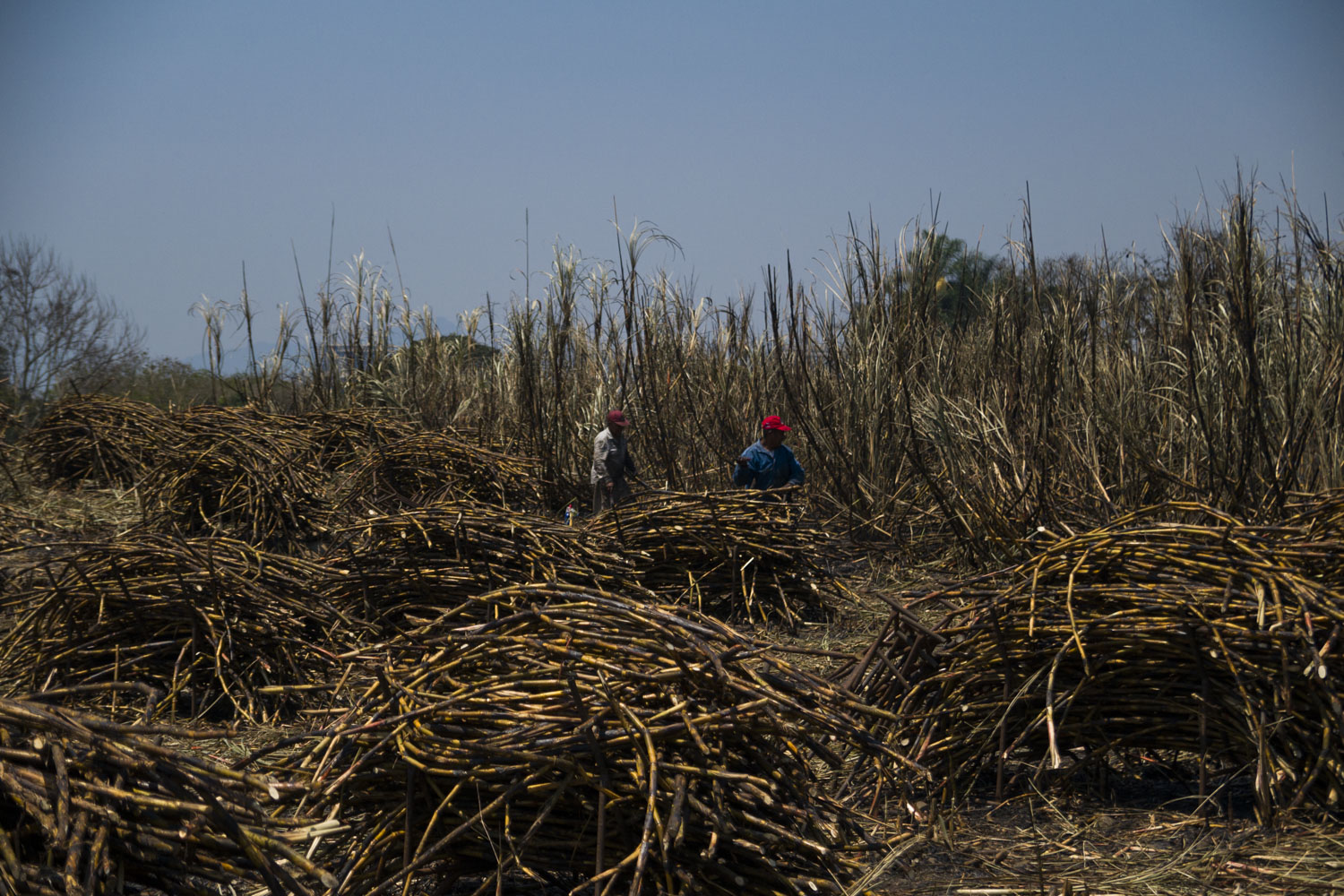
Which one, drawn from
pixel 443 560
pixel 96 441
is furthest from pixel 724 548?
pixel 96 441

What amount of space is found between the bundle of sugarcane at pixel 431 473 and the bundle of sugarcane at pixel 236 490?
38 cm

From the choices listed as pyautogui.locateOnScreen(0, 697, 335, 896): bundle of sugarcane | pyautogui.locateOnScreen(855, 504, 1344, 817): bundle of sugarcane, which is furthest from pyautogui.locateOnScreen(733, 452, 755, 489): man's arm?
pyautogui.locateOnScreen(0, 697, 335, 896): bundle of sugarcane

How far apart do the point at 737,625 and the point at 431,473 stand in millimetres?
3195

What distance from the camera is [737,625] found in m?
6.21

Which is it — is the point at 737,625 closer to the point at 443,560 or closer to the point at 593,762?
the point at 443,560

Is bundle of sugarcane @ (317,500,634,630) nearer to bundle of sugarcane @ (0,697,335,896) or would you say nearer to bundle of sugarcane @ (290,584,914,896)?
bundle of sugarcane @ (290,584,914,896)

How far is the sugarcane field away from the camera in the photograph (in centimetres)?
210

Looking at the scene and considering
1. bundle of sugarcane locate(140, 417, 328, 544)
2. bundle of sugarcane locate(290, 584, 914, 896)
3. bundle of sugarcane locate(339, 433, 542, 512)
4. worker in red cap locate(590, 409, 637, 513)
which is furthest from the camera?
bundle of sugarcane locate(339, 433, 542, 512)

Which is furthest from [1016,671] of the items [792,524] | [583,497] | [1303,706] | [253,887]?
[583,497]

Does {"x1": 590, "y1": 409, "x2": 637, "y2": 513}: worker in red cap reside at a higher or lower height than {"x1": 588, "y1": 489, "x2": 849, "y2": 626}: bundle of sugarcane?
higher

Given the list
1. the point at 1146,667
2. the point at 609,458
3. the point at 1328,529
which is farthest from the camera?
the point at 609,458

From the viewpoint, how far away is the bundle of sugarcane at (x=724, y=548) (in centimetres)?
628

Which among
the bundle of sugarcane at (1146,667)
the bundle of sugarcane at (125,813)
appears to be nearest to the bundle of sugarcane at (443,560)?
the bundle of sugarcane at (1146,667)

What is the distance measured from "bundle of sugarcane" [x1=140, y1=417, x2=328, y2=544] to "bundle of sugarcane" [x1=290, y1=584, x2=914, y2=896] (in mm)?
5955
